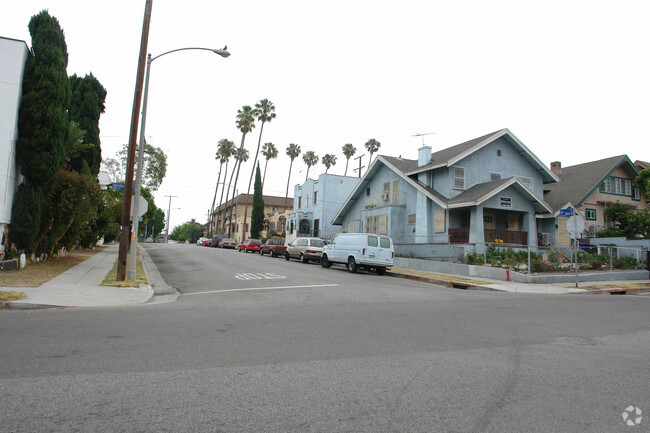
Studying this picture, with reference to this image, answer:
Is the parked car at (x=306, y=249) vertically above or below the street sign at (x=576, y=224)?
below

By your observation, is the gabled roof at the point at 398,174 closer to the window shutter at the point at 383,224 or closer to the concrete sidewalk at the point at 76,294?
the window shutter at the point at 383,224

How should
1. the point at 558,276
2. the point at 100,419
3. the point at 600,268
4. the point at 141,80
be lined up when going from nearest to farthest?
the point at 100,419
the point at 141,80
the point at 558,276
the point at 600,268

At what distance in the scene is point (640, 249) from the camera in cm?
2381

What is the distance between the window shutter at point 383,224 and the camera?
98.4 feet

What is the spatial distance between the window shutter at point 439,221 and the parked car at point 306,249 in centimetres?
744

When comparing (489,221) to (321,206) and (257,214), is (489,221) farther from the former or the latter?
(257,214)

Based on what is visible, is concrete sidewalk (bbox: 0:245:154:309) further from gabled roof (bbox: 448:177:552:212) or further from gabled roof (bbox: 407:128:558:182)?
gabled roof (bbox: 407:128:558:182)

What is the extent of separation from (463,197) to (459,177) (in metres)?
2.43

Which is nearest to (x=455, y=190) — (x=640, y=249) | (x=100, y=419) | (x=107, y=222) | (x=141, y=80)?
(x=640, y=249)

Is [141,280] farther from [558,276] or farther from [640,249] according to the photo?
[640,249]

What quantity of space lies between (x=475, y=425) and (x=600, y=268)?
22.2 meters

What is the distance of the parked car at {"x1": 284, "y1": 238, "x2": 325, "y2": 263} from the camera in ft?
90.3

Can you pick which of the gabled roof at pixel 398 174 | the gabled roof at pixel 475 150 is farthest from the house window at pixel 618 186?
the gabled roof at pixel 398 174

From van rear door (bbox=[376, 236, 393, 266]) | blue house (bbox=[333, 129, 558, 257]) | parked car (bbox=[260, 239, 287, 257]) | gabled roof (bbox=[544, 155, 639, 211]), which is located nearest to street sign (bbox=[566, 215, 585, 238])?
blue house (bbox=[333, 129, 558, 257])
